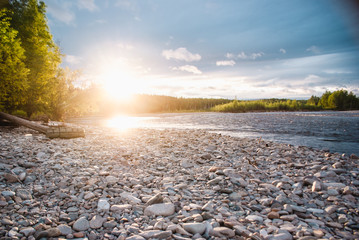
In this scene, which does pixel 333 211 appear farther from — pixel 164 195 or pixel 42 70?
pixel 42 70

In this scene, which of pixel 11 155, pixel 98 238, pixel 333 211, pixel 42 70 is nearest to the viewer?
pixel 98 238

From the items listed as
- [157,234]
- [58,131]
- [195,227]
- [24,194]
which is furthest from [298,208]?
[58,131]

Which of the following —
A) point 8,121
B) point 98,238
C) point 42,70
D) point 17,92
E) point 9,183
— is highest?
point 42,70

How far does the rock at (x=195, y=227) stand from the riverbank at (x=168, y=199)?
0.02m

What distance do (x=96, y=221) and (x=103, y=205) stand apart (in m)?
0.54

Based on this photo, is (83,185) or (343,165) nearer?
(83,185)

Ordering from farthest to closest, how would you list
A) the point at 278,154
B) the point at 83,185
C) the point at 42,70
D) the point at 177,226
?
the point at 42,70, the point at 278,154, the point at 83,185, the point at 177,226

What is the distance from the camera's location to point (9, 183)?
4.33 meters

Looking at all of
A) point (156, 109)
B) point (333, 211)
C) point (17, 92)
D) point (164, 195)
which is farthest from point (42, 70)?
point (156, 109)

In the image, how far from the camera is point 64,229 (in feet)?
9.74

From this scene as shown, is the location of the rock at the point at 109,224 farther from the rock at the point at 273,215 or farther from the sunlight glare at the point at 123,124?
the sunlight glare at the point at 123,124

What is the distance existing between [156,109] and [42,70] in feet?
351

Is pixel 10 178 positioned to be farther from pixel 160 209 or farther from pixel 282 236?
pixel 282 236

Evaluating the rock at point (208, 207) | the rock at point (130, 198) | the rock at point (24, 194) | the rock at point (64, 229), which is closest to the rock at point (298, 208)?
the rock at point (208, 207)
